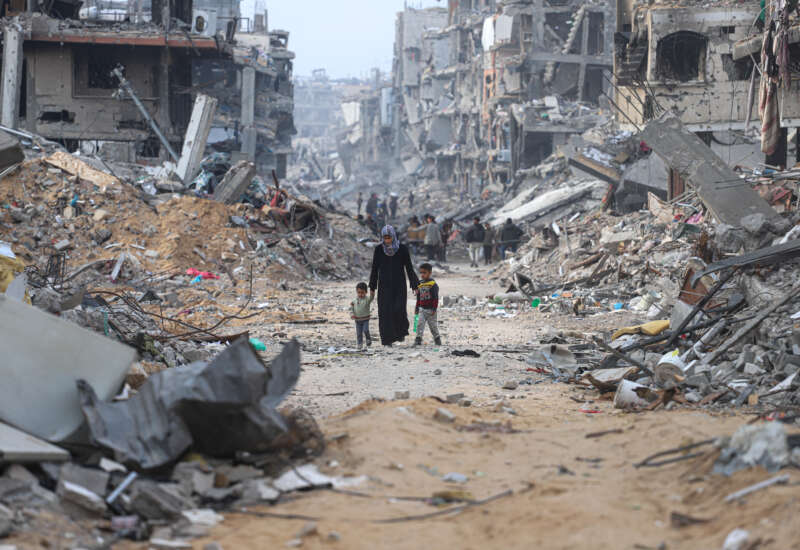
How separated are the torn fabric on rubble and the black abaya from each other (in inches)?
214

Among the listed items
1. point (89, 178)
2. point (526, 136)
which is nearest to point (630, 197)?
point (89, 178)

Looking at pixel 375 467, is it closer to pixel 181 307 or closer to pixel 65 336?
pixel 65 336

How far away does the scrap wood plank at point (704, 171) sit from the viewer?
1279 cm

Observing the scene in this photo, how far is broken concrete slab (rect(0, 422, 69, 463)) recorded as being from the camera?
4.24 metres

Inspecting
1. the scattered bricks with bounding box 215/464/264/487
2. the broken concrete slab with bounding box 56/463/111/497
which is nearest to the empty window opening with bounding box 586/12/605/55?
the scattered bricks with bounding box 215/464/264/487

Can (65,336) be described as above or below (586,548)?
above

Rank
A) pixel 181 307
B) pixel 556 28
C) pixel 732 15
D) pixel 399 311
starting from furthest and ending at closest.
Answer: pixel 556 28, pixel 732 15, pixel 181 307, pixel 399 311

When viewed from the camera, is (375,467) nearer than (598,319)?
Yes

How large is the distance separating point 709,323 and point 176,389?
18.7 ft

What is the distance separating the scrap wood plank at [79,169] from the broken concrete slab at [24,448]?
16.6m

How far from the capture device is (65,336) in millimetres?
5012

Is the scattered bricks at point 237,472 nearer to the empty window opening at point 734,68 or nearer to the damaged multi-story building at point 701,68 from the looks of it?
the damaged multi-story building at point 701,68

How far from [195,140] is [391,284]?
16.5 m

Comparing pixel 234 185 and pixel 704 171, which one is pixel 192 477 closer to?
pixel 704 171
